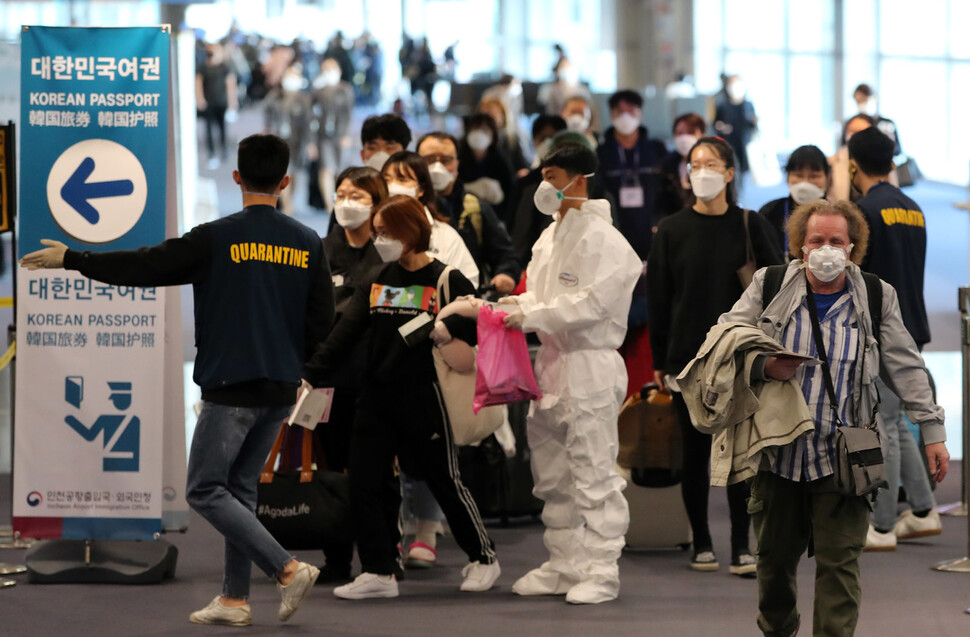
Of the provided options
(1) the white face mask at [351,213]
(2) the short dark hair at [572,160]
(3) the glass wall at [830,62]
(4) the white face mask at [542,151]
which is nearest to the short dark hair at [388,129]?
(4) the white face mask at [542,151]

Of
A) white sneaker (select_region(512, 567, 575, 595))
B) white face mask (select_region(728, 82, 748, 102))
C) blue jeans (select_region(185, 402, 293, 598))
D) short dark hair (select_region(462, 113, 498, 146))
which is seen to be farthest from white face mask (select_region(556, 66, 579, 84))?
blue jeans (select_region(185, 402, 293, 598))

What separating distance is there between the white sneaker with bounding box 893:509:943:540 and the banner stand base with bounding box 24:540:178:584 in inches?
124

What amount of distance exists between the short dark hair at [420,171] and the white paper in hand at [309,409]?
1073 millimetres

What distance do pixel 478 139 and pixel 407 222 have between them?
330cm

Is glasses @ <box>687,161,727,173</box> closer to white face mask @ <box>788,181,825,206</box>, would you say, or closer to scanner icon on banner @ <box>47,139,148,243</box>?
white face mask @ <box>788,181,825,206</box>

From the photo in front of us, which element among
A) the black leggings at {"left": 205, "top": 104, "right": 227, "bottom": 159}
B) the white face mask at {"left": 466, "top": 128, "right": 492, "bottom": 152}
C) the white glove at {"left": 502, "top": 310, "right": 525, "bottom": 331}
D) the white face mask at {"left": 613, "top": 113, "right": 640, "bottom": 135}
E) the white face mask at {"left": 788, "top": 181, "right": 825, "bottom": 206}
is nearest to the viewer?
the white glove at {"left": 502, "top": 310, "right": 525, "bottom": 331}

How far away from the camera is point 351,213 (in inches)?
224

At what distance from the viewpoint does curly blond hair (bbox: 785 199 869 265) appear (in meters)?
3.99

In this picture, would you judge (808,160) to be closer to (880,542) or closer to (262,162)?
(880,542)

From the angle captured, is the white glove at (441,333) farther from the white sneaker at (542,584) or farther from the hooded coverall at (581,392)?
the white sneaker at (542,584)

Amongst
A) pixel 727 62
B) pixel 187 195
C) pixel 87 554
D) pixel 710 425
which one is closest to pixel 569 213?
pixel 710 425

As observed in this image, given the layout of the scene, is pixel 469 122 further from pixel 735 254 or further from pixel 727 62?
pixel 727 62

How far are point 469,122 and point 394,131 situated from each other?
195 centimetres

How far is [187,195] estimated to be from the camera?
760 cm
